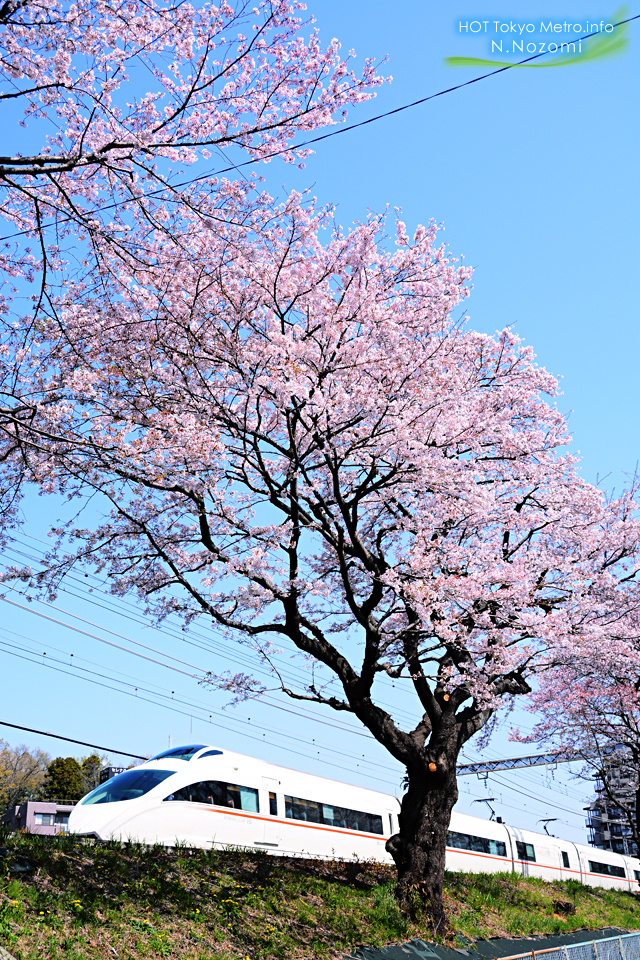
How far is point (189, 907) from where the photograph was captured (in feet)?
28.2

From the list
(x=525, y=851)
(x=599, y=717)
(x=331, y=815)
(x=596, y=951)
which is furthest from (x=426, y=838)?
(x=525, y=851)

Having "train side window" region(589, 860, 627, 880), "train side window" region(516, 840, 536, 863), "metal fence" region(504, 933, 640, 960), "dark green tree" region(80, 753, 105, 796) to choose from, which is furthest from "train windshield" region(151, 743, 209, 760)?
"dark green tree" region(80, 753, 105, 796)

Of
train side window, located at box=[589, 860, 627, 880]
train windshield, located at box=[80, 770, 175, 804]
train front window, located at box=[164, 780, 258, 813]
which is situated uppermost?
train windshield, located at box=[80, 770, 175, 804]

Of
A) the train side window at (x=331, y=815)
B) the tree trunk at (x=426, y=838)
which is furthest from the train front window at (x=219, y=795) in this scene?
the tree trunk at (x=426, y=838)

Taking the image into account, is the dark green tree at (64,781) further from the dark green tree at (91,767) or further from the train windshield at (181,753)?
the train windshield at (181,753)

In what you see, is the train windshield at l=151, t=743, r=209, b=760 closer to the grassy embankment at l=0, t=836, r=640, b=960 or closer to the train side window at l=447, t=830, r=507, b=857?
the grassy embankment at l=0, t=836, r=640, b=960

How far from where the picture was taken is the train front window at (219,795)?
14.7m

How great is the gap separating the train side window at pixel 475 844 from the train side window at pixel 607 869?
32.7 feet

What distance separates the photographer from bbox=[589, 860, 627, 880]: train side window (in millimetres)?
33500

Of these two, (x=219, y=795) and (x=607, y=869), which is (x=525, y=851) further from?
(x=219, y=795)

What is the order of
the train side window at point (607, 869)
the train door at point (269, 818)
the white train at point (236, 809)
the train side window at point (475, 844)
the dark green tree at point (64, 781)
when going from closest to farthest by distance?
the white train at point (236, 809) → the train door at point (269, 818) → the train side window at point (475, 844) → the train side window at point (607, 869) → the dark green tree at point (64, 781)

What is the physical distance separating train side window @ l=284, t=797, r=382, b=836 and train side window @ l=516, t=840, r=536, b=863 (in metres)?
10.6

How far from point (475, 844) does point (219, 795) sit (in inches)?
557

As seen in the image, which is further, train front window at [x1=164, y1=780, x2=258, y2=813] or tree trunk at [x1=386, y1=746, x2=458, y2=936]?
train front window at [x1=164, y1=780, x2=258, y2=813]
